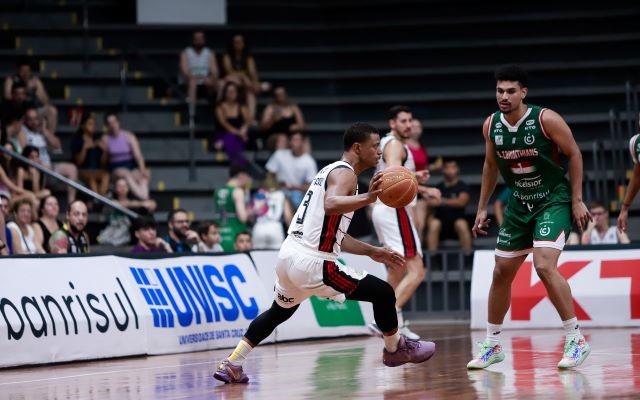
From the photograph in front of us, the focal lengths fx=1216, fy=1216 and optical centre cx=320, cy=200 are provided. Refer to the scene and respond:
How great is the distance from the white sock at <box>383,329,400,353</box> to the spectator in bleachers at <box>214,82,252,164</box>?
39.0 ft

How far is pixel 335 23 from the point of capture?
24797 mm

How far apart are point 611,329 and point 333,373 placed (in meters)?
5.95

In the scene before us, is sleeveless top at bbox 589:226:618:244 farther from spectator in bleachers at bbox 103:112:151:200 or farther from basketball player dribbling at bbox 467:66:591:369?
basketball player dribbling at bbox 467:66:591:369

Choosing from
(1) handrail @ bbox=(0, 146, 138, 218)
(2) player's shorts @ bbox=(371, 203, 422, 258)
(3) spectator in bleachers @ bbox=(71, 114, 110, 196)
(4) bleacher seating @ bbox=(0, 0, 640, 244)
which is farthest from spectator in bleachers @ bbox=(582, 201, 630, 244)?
(3) spectator in bleachers @ bbox=(71, 114, 110, 196)

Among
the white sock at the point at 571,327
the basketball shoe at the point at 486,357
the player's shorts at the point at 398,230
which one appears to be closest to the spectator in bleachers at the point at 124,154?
the player's shorts at the point at 398,230

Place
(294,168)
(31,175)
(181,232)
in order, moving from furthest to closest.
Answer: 1. (294,168)
2. (31,175)
3. (181,232)

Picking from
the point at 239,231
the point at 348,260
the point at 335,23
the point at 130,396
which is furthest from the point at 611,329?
the point at 335,23

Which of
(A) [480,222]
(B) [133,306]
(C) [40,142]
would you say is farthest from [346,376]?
(C) [40,142]

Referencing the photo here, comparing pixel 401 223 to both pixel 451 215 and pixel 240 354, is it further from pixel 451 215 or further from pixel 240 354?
pixel 451 215

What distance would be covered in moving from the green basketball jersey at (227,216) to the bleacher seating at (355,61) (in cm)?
283

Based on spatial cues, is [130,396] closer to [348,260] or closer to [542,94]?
[348,260]

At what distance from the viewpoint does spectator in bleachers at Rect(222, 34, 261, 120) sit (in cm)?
2188

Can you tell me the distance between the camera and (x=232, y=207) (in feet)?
59.7

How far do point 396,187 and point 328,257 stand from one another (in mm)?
766
